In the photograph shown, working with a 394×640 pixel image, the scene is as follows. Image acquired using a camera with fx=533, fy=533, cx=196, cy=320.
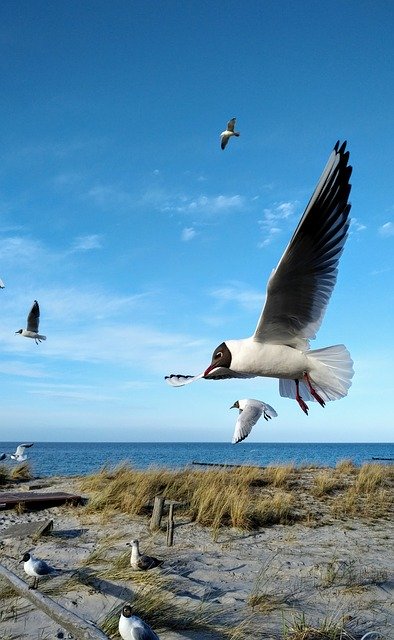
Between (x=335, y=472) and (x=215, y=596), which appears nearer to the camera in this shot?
(x=215, y=596)

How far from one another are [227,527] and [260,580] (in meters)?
2.46

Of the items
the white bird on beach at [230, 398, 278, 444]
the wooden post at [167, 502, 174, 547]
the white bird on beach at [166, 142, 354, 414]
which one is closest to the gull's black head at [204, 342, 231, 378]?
the white bird on beach at [166, 142, 354, 414]

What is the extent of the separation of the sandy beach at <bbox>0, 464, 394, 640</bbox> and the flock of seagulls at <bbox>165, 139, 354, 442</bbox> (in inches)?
84.5

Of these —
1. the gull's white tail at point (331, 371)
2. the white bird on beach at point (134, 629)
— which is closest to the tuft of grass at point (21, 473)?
the white bird on beach at point (134, 629)

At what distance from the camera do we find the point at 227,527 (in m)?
7.75

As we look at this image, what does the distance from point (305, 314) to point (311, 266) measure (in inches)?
12.7

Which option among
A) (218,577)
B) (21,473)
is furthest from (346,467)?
(218,577)

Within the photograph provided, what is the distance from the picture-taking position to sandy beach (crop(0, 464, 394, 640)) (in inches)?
173

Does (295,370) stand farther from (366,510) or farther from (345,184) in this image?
(366,510)

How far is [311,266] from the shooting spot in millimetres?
3189

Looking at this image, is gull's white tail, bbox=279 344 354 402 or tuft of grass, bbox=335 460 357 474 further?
tuft of grass, bbox=335 460 357 474

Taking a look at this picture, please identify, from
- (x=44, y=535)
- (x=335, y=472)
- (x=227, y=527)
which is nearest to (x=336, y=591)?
(x=227, y=527)

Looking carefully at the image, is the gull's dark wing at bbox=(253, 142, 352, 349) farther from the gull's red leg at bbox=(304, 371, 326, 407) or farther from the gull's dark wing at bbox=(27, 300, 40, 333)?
the gull's dark wing at bbox=(27, 300, 40, 333)

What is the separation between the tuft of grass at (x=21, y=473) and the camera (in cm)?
1328
